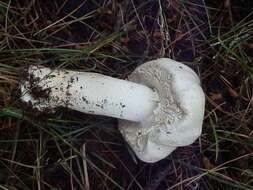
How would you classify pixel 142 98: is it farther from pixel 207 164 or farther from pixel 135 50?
pixel 207 164

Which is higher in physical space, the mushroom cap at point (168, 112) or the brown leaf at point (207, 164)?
the mushroom cap at point (168, 112)

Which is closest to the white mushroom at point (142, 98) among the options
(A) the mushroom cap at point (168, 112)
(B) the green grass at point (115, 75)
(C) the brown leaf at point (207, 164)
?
(A) the mushroom cap at point (168, 112)

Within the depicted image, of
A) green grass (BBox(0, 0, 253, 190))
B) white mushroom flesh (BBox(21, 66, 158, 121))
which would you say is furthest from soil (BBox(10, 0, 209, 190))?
white mushroom flesh (BBox(21, 66, 158, 121))

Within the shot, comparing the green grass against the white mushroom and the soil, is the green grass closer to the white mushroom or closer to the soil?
the soil

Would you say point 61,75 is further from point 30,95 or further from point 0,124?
point 0,124

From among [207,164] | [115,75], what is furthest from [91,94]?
[207,164]

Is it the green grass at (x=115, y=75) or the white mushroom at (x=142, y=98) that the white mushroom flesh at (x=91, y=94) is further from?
the green grass at (x=115, y=75)
